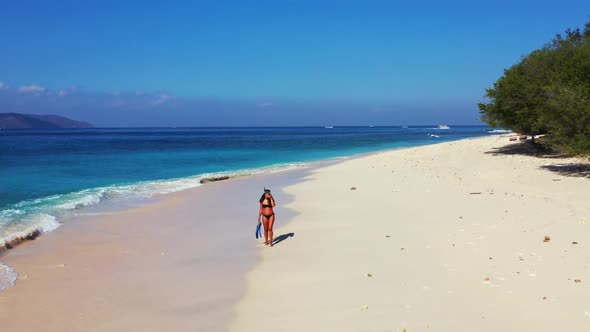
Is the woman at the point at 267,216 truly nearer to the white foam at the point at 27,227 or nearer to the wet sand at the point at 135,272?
the wet sand at the point at 135,272

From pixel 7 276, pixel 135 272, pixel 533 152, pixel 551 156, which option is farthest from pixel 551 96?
pixel 7 276

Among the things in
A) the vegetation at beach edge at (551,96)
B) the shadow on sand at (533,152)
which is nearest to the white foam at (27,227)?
the vegetation at beach edge at (551,96)

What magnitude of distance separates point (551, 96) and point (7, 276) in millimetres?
20799

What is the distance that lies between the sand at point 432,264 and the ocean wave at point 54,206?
720 centimetres

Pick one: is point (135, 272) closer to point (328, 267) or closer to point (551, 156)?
point (328, 267)

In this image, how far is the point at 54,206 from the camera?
63.9ft

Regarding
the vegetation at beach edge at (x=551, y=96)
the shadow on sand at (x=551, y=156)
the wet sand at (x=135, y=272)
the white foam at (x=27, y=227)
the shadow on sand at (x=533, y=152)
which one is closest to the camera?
the wet sand at (x=135, y=272)

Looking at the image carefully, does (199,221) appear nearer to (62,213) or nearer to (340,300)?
(62,213)

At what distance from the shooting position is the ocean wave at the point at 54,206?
14164 mm

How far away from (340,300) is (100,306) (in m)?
3.89

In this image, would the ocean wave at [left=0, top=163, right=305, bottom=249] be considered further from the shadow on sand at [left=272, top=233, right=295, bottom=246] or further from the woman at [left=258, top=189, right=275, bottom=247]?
the shadow on sand at [left=272, top=233, right=295, bottom=246]

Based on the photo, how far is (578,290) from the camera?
298 inches

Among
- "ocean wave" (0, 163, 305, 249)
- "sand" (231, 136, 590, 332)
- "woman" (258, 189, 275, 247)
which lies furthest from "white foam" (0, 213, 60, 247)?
"sand" (231, 136, 590, 332)

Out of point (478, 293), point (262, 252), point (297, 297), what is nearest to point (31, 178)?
point (262, 252)
